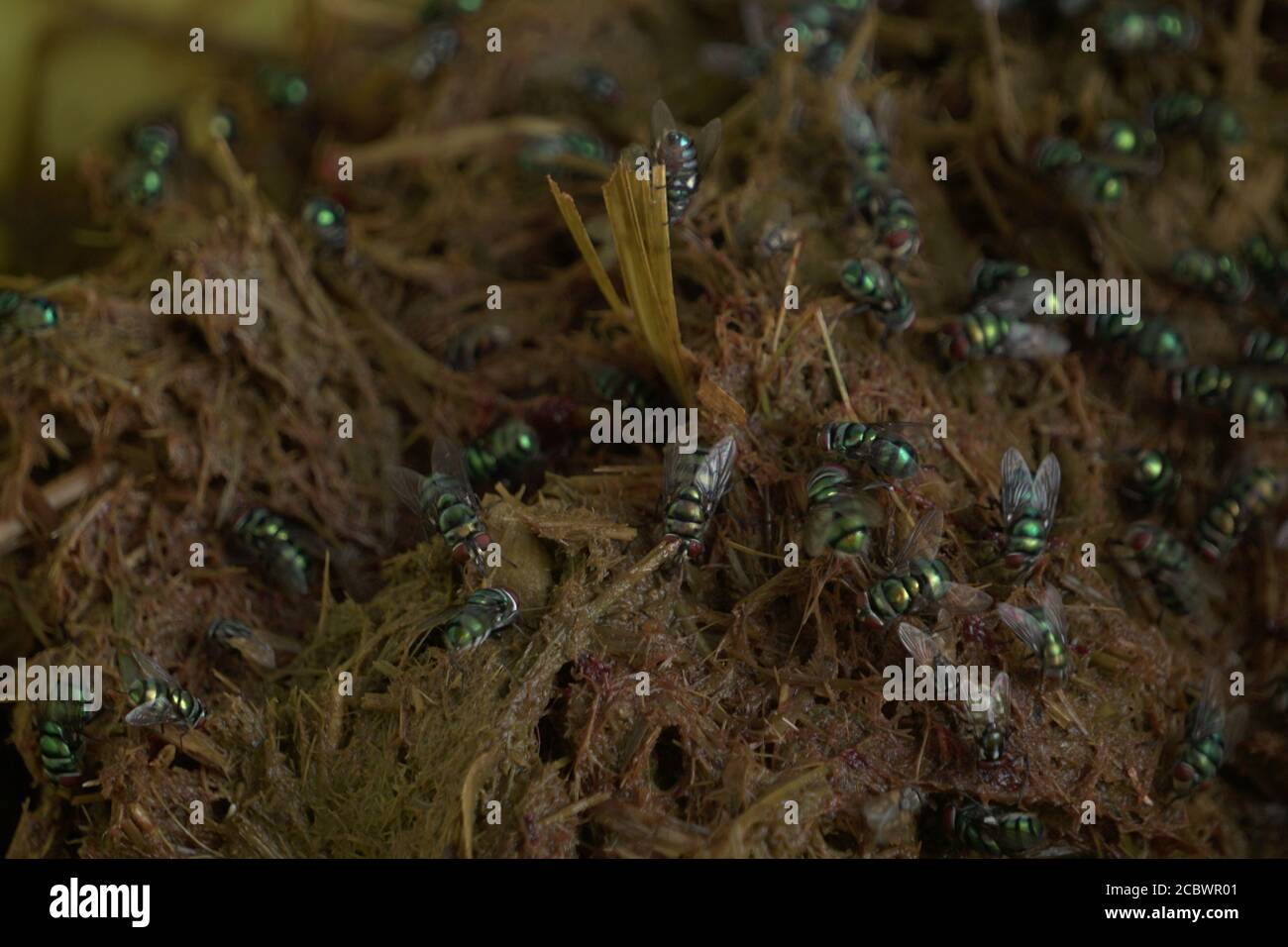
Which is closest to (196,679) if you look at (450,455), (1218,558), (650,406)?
(450,455)

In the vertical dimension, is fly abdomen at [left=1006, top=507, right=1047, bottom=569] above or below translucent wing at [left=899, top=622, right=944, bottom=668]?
above

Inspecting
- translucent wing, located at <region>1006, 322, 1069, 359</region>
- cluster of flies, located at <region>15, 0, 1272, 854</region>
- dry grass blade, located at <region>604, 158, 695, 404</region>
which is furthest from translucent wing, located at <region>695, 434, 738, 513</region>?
translucent wing, located at <region>1006, 322, 1069, 359</region>

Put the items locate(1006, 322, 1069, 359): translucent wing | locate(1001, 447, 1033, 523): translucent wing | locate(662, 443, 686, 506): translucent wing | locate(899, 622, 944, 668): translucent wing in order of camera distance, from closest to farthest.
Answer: locate(899, 622, 944, 668): translucent wing
locate(662, 443, 686, 506): translucent wing
locate(1001, 447, 1033, 523): translucent wing
locate(1006, 322, 1069, 359): translucent wing

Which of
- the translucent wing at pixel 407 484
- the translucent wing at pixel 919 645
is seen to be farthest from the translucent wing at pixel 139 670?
the translucent wing at pixel 919 645

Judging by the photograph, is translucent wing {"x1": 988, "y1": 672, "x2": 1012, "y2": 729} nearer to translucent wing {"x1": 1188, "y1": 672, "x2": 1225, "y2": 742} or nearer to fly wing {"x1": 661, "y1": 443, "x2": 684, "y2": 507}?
translucent wing {"x1": 1188, "y1": 672, "x2": 1225, "y2": 742}

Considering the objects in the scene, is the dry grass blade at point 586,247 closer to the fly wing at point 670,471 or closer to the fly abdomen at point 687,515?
the fly wing at point 670,471

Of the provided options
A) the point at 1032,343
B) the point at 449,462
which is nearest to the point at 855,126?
the point at 1032,343
